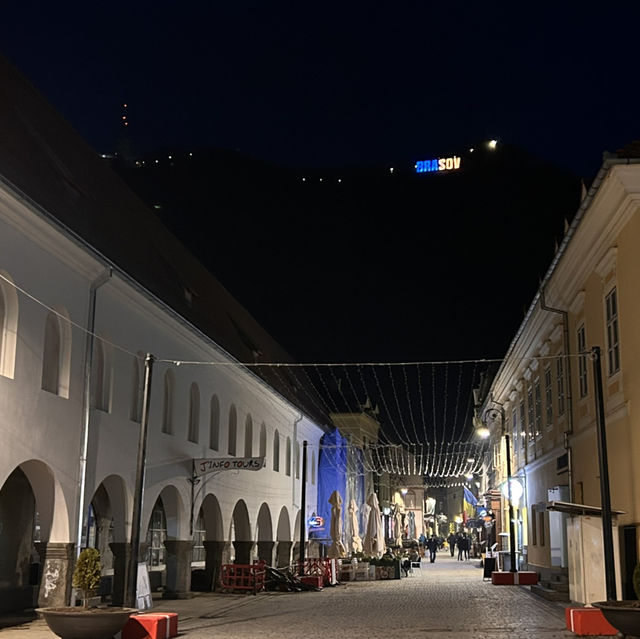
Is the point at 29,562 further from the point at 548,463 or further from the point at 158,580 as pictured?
the point at 548,463

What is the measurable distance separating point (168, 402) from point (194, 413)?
2541 millimetres

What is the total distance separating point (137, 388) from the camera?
2366 centimetres

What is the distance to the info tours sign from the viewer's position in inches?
1053

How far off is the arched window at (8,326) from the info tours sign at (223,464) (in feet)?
34.2

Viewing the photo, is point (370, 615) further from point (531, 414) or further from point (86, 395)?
point (531, 414)

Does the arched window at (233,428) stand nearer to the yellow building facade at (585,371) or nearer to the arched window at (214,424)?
the arched window at (214,424)

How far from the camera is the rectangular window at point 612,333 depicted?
62.7 feet

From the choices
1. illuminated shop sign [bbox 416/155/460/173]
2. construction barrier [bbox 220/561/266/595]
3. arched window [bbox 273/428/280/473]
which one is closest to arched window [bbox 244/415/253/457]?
arched window [bbox 273/428/280/473]

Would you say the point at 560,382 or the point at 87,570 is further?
the point at 560,382

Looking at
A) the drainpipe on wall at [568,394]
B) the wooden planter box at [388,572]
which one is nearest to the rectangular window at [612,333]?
the drainpipe on wall at [568,394]

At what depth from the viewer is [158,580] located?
32.3 metres

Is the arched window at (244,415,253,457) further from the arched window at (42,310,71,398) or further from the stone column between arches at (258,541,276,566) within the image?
the arched window at (42,310,71,398)

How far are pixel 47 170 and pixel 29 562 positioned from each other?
9.50 meters

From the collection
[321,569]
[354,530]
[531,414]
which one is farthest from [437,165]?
[321,569]
